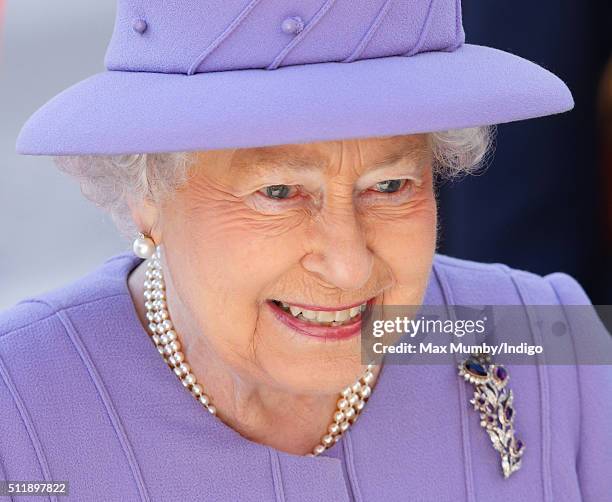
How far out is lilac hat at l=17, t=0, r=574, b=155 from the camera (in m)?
1.68

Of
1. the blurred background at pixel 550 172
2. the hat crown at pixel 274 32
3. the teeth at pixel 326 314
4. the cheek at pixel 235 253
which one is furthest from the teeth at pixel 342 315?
the blurred background at pixel 550 172

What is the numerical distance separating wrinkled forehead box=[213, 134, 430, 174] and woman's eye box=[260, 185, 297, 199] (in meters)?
0.06

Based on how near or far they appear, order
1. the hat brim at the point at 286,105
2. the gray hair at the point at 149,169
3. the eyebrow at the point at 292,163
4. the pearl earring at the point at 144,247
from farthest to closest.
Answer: the pearl earring at the point at 144,247 < the gray hair at the point at 149,169 < the eyebrow at the point at 292,163 < the hat brim at the point at 286,105

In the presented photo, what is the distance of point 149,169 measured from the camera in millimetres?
2020

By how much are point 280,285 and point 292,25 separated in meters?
0.43

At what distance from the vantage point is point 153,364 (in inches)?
88.6

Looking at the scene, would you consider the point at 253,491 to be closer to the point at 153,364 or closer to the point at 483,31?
the point at 153,364

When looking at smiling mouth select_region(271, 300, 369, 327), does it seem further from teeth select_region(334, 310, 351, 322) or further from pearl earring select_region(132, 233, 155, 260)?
pearl earring select_region(132, 233, 155, 260)

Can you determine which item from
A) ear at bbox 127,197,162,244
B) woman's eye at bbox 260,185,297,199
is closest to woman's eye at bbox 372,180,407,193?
woman's eye at bbox 260,185,297,199

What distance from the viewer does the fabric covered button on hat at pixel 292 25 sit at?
5.87 ft

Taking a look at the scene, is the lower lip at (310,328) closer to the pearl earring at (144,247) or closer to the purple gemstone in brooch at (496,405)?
the pearl earring at (144,247)

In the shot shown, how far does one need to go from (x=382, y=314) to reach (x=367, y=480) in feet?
1.23

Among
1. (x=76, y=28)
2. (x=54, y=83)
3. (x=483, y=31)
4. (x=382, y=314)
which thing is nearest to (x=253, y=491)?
(x=382, y=314)

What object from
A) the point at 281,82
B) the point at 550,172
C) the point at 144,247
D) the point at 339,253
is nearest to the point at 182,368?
the point at 144,247
